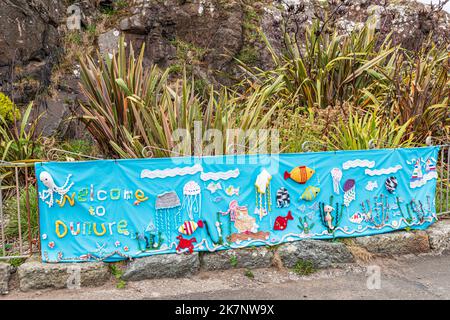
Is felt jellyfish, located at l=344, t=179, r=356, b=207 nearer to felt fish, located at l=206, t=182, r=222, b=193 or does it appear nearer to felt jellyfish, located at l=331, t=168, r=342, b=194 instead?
felt jellyfish, located at l=331, t=168, r=342, b=194

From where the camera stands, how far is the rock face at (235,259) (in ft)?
15.9

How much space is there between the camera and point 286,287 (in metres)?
4.59

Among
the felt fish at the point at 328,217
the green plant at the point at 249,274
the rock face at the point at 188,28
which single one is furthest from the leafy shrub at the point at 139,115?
the rock face at the point at 188,28

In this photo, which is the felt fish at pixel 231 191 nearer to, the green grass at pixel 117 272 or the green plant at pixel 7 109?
the green grass at pixel 117 272

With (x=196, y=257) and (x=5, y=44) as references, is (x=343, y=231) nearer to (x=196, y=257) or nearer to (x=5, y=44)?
(x=196, y=257)

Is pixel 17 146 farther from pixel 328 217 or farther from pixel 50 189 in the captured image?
pixel 328 217

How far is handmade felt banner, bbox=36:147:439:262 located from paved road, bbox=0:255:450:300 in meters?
0.32

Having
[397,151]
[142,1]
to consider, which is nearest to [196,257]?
[397,151]

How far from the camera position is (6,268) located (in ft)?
14.5

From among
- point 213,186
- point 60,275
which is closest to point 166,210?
point 213,186

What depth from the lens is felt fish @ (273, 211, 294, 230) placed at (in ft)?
16.6

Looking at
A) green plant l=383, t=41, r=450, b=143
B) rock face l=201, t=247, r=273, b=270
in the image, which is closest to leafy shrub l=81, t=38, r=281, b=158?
rock face l=201, t=247, r=273, b=270

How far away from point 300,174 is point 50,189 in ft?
8.63

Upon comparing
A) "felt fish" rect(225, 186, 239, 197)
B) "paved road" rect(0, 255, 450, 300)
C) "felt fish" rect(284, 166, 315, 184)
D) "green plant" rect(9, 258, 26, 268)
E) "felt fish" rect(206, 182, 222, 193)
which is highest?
"felt fish" rect(284, 166, 315, 184)
